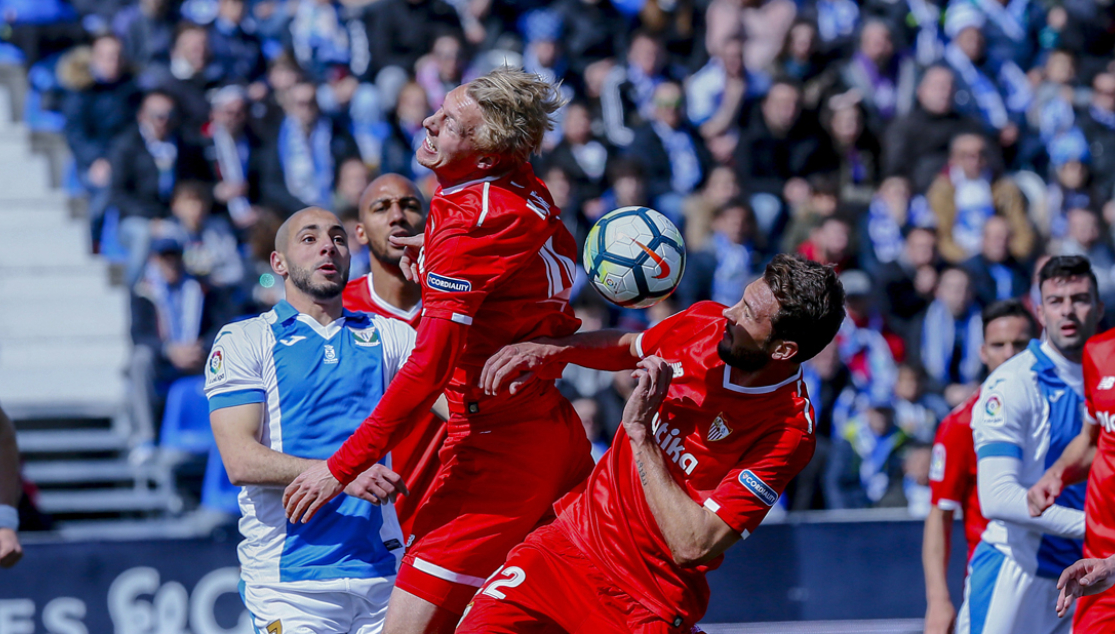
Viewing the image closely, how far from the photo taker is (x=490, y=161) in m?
4.38

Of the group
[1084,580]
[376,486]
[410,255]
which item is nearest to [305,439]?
[376,486]

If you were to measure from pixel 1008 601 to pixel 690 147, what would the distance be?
6.73m

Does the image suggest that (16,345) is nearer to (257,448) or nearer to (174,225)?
(174,225)

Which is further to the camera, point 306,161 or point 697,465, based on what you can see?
point 306,161

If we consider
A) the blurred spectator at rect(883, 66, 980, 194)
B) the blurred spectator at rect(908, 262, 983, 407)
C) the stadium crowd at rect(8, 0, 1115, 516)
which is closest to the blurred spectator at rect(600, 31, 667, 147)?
the stadium crowd at rect(8, 0, 1115, 516)

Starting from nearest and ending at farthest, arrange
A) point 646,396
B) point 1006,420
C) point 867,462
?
point 646,396, point 1006,420, point 867,462

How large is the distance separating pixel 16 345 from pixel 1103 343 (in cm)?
945

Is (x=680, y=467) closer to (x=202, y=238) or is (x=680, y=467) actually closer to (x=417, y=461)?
(x=417, y=461)

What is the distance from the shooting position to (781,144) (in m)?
11.8

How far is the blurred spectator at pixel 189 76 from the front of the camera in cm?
1111

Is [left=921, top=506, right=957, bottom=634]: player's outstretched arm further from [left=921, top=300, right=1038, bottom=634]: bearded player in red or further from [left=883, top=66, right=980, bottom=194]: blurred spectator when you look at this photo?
[left=883, top=66, right=980, bottom=194]: blurred spectator

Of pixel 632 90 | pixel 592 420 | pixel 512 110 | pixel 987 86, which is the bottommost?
pixel 592 420

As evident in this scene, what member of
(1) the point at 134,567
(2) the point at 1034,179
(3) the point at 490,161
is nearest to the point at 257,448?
(3) the point at 490,161

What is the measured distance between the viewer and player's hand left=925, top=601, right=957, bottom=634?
19.2ft
